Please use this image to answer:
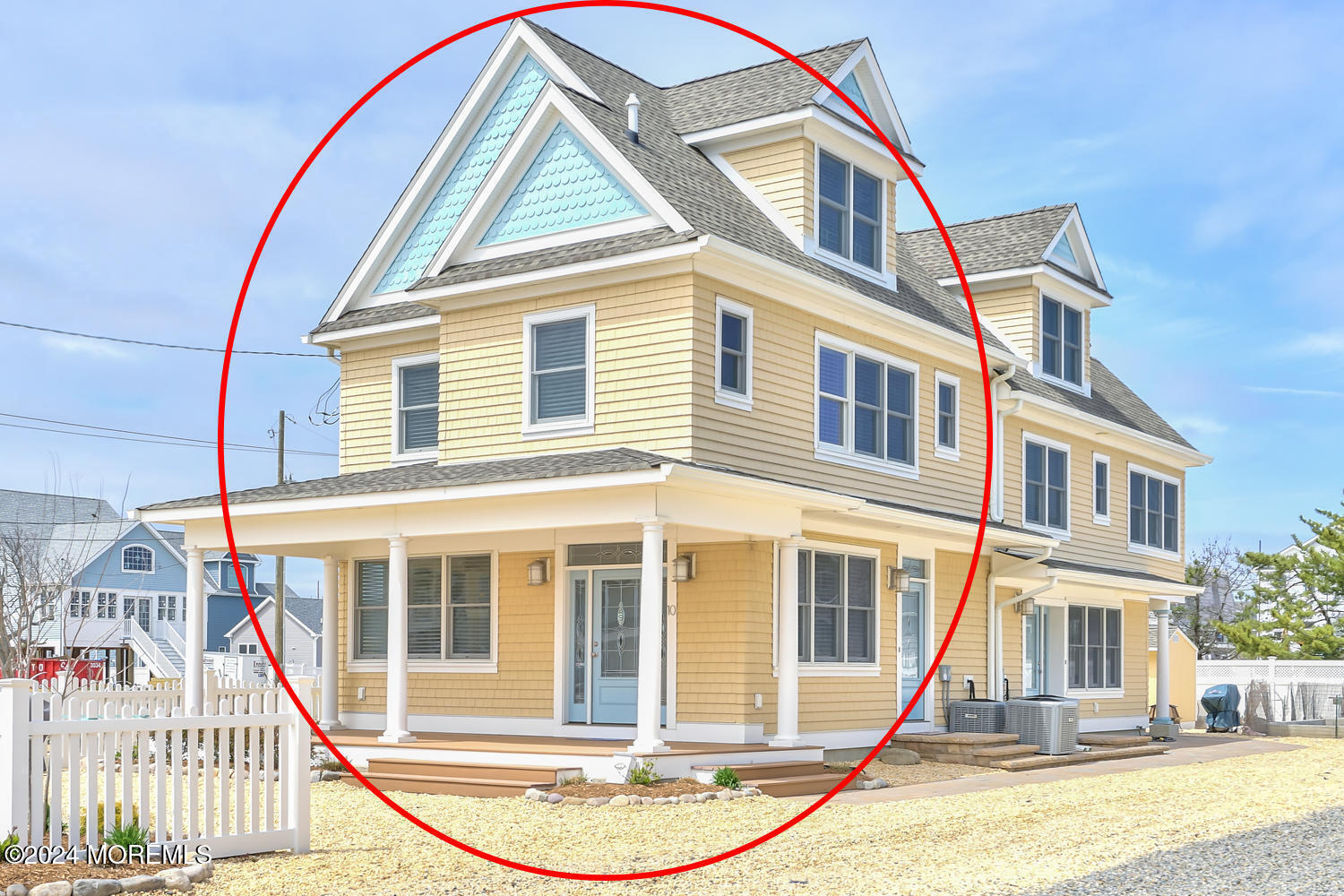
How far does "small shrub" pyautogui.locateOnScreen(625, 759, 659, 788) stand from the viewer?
1377 centimetres

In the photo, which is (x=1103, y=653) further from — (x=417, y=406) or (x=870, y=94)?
(x=417, y=406)

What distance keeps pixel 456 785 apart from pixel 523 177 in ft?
25.9

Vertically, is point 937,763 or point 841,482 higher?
Answer: point 841,482

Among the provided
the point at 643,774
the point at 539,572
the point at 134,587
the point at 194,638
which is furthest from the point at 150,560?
the point at 643,774

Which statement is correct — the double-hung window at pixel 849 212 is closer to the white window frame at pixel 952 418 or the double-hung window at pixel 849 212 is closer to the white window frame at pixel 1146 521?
the white window frame at pixel 952 418

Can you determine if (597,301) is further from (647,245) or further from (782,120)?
(782,120)

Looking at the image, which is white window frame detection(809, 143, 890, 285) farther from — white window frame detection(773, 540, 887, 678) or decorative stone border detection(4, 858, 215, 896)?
decorative stone border detection(4, 858, 215, 896)

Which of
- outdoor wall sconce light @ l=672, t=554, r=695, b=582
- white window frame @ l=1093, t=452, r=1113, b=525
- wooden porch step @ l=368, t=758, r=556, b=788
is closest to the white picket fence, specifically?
wooden porch step @ l=368, t=758, r=556, b=788

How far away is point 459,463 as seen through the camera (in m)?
18.0

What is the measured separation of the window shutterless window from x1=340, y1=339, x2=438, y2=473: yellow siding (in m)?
0.18

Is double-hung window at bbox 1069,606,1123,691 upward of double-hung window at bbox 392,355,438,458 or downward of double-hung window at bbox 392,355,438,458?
downward

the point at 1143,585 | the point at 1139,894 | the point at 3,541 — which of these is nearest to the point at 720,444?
the point at 1139,894

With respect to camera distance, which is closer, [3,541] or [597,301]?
[597,301]

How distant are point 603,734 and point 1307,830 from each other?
7903 mm
